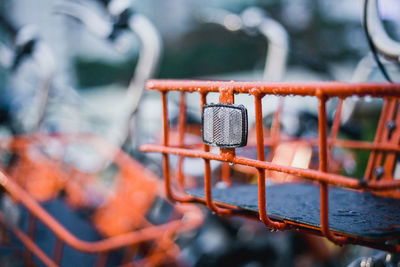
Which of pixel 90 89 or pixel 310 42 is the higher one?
pixel 310 42

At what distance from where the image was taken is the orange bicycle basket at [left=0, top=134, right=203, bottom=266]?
7.10ft

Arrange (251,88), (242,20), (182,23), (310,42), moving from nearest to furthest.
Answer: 1. (251,88)
2. (242,20)
3. (310,42)
4. (182,23)

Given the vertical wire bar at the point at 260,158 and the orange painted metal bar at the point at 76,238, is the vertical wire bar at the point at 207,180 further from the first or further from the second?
the orange painted metal bar at the point at 76,238

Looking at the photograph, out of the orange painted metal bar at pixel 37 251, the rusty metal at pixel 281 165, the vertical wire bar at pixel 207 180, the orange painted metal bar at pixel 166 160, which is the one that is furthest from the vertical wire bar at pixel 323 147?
the orange painted metal bar at pixel 37 251

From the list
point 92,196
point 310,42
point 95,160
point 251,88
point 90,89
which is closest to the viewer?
point 251,88

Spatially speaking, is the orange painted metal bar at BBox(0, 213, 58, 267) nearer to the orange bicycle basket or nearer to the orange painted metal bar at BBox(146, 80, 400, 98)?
the orange bicycle basket

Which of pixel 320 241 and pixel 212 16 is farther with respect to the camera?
pixel 212 16

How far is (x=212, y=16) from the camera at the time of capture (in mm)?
3420

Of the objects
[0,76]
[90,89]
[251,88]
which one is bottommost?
[90,89]

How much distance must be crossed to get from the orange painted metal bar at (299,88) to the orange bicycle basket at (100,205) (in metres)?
1.05

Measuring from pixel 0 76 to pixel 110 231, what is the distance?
10.9 m

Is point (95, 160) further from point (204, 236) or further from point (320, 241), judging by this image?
point (320, 241)

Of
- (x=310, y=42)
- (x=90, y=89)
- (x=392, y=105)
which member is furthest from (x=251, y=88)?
(x=90, y=89)

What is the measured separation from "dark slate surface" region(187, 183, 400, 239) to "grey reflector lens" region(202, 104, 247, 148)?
28 centimetres
